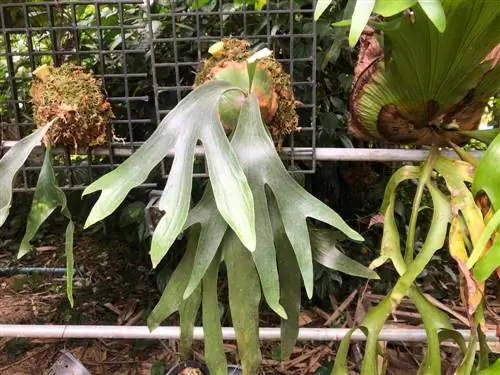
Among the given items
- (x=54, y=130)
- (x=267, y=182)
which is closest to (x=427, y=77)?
(x=267, y=182)

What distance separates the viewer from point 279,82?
102cm

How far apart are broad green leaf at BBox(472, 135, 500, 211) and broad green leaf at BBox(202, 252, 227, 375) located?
455 millimetres

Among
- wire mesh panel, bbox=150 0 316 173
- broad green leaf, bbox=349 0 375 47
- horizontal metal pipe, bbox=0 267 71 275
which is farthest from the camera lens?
horizontal metal pipe, bbox=0 267 71 275

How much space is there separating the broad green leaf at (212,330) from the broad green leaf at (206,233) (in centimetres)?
7

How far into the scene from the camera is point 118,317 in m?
1.89

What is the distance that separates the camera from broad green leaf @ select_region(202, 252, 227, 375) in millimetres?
974

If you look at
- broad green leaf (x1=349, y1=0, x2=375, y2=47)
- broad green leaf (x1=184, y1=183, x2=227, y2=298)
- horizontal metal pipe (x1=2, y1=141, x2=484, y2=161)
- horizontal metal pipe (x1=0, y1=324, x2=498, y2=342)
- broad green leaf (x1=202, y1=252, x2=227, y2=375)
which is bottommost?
horizontal metal pipe (x1=0, y1=324, x2=498, y2=342)

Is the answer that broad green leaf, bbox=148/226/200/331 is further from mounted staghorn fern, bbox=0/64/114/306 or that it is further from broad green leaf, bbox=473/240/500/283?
broad green leaf, bbox=473/240/500/283

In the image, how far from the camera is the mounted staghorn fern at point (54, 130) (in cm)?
101

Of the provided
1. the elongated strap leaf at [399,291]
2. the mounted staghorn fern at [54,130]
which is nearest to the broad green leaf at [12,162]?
the mounted staghorn fern at [54,130]

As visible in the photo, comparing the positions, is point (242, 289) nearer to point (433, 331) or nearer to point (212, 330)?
point (212, 330)

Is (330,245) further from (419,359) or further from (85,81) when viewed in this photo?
(419,359)

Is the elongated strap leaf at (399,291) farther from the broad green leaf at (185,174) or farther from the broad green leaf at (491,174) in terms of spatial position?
the broad green leaf at (185,174)

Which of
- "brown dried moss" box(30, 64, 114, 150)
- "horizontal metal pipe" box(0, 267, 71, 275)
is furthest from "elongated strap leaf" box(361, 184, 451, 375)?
"horizontal metal pipe" box(0, 267, 71, 275)
